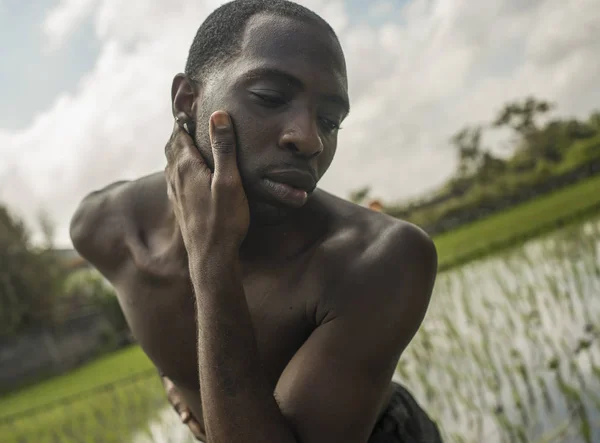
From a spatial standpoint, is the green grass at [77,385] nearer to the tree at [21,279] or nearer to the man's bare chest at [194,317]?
the tree at [21,279]

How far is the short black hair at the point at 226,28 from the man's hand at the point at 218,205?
0.23 metres

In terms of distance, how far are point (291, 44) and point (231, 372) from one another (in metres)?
0.76

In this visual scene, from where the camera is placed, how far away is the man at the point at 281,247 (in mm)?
1221

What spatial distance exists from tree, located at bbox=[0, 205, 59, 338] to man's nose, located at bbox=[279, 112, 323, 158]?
19.8 metres

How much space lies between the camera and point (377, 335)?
4.19 feet

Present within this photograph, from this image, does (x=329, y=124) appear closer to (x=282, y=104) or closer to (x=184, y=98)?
(x=282, y=104)

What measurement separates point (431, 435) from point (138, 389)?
5698mm

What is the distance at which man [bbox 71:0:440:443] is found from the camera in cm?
122

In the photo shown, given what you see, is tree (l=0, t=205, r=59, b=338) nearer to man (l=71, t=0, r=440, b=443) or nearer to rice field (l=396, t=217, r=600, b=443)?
rice field (l=396, t=217, r=600, b=443)

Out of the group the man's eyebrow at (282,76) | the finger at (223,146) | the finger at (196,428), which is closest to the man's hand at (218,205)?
the finger at (223,146)

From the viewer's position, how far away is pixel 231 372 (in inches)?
47.4

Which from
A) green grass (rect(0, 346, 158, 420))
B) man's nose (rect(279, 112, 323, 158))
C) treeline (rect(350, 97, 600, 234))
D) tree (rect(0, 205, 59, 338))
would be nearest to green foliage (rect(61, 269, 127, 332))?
tree (rect(0, 205, 59, 338))

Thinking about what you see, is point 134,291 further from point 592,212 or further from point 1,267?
point 1,267

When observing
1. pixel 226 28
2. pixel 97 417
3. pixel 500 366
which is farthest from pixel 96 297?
pixel 226 28
